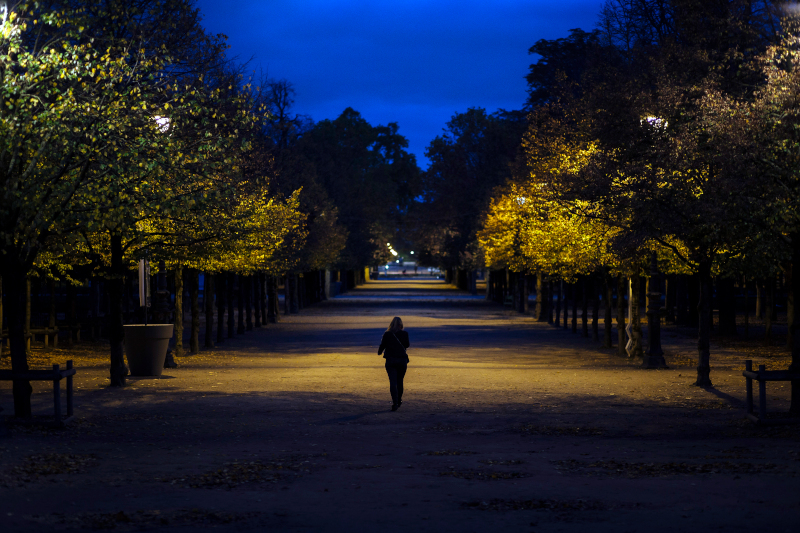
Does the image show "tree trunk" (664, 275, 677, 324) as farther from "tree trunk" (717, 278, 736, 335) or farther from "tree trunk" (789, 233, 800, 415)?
"tree trunk" (789, 233, 800, 415)

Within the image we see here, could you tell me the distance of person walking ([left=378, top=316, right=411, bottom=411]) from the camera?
14867mm

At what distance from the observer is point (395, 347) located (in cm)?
1525

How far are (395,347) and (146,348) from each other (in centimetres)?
727

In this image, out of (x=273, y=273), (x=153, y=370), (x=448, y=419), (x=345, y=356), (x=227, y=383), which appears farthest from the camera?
(x=273, y=273)

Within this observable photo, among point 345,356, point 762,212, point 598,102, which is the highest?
point 598,102

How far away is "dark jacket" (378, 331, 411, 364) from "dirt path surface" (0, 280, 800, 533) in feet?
2.67

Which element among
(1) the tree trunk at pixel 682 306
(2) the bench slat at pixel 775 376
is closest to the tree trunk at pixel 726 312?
(1) the tree trunk at pixel 682 306

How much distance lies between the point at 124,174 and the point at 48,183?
48.2 inches

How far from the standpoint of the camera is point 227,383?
62.6 ft

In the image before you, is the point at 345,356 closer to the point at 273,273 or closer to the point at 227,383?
the point at 227,383

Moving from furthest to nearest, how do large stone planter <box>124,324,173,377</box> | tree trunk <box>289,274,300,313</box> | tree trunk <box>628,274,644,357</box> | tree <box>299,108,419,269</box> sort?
1. tree <box>299,108,419,269</box>
2. tree trunk <box>289,274,300,313</box>
3. tree trunk <box>628,274,644,357</box>
4. large stone planter <box>124,324,173,377</box>

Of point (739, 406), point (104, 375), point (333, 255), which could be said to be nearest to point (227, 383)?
point (104, 375)

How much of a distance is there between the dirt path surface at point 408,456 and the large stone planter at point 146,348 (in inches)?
32.0

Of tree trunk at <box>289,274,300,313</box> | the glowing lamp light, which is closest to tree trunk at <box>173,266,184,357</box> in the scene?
the glowing lamp light
